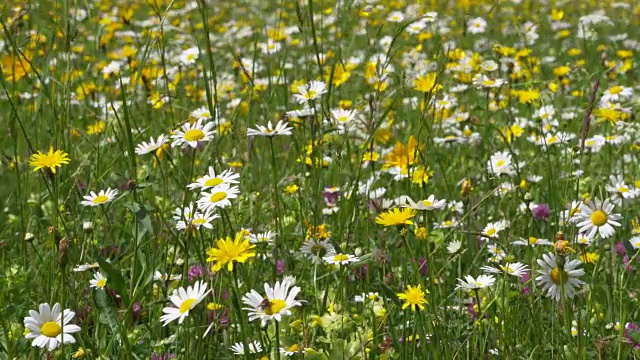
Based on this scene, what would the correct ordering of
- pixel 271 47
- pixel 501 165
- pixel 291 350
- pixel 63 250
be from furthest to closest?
pixel 271 47, pixel 501 165, pixel 291 350, pixel 63 250

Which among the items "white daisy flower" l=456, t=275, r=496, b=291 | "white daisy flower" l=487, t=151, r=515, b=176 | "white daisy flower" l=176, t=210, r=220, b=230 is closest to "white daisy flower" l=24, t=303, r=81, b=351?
"white daisy flower" l=176, t=210, r=220, b=230

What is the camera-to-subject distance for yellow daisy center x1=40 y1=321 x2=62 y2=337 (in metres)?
1.08

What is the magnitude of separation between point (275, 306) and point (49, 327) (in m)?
0.34

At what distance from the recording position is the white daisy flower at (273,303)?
3.27ft

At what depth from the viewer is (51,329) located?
1.09 metres

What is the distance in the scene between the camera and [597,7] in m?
6.77

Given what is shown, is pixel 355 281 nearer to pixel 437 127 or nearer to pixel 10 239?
pixel 10 239

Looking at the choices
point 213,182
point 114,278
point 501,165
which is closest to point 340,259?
point 213,182

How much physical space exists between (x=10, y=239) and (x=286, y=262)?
875 millimetres

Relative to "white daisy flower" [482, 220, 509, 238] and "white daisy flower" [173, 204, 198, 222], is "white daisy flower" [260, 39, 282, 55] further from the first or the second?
"white daisy flower" [482, 220, 509, 238]

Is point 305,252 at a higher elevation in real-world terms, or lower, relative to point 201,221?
lower

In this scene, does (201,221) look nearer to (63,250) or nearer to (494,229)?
(63,250)

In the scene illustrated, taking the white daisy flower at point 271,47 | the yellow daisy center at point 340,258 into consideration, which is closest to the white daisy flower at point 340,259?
the yellow daisy center at point 340,258

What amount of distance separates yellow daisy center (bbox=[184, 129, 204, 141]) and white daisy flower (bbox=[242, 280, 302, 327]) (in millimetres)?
360
